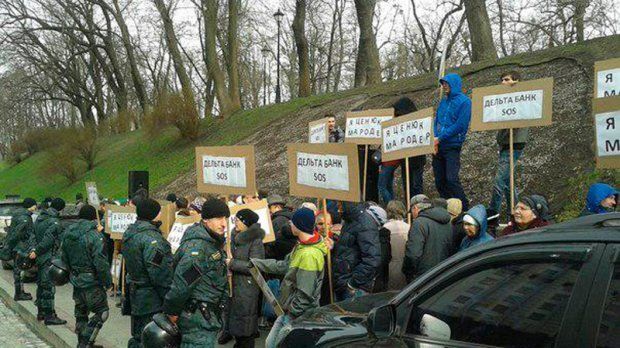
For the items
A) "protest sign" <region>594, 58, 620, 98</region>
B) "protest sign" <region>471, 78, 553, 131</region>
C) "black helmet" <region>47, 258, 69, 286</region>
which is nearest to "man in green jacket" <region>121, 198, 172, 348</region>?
"black helmet" <region>47, 258, 69, 286</region>

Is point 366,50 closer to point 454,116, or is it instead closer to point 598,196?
point 454,116

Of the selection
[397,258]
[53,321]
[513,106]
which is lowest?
[53,321]

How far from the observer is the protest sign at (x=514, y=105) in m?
6.72

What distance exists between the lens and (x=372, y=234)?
18.9 feet

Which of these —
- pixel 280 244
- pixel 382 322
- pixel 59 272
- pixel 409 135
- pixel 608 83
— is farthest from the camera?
pixel 409 135

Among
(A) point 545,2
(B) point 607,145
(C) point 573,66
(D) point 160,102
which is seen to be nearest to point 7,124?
(D) point 160,102

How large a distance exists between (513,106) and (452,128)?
1.19 meters

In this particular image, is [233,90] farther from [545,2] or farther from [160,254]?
[160,254]

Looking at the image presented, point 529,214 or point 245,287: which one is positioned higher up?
point 529,214

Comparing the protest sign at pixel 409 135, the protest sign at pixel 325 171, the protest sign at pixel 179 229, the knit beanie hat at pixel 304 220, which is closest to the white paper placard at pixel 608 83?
the protest sign at pixel 409 135

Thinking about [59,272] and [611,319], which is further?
[59,272]

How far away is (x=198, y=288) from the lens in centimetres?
489

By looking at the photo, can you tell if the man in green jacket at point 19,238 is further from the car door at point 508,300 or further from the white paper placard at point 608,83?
the car door at point 508,300

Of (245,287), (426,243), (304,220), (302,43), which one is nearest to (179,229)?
(245,287)
